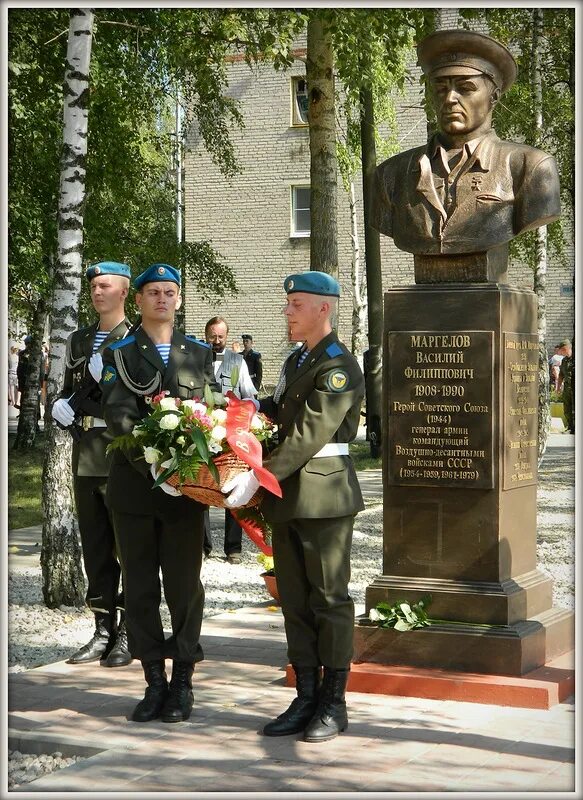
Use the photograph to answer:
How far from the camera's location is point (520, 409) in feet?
21.6

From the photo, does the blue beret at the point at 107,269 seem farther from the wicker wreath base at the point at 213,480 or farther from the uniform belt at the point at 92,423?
the wicker wreath base at the point at 213,480

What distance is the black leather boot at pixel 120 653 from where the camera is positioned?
6859 mm

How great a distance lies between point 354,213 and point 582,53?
25331mm

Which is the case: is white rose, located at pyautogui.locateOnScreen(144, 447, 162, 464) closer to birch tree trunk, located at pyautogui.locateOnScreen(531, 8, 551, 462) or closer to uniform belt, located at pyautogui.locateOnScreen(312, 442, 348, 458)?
uniform belt, located at pyautogui.locateOnScreen(312, 442, 348, 458)

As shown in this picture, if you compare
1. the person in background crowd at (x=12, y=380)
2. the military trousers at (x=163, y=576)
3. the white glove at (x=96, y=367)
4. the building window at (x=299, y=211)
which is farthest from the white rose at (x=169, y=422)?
the building window at (x=299, y=211)

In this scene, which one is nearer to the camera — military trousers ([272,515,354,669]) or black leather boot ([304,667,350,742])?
black leather boot ([304,667,350,742])

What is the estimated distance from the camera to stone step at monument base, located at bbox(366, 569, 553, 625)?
6270 millimetres

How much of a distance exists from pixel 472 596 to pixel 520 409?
1042 millimetres

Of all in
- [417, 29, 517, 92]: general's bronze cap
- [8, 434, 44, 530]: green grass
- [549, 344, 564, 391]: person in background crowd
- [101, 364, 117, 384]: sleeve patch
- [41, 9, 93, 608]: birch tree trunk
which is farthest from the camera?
[549, 344, 564, 391]: person in background crowd

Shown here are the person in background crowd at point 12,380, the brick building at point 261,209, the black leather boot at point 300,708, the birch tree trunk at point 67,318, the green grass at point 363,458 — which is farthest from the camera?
the brick building at point 261,209

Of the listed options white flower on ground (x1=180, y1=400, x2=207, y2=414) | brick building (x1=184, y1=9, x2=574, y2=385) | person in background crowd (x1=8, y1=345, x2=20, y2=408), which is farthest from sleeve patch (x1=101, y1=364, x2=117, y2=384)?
brick building (x1=184, y1=9, x2=574, y2=385)

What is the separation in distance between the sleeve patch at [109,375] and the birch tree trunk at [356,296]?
2316 cm

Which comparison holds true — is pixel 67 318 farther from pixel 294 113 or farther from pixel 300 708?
pixel 294 113

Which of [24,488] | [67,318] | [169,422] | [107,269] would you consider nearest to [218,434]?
[169,422]
